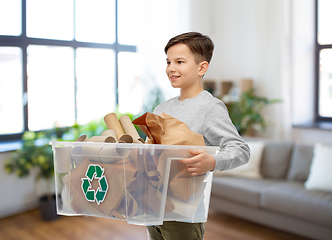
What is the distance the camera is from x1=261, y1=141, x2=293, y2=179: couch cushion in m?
2.82

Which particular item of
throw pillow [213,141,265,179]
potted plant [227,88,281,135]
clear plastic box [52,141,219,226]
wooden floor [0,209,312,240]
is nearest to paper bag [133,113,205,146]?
clear plastic box [52,141,219,226]

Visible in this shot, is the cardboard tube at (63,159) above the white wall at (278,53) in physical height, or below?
below

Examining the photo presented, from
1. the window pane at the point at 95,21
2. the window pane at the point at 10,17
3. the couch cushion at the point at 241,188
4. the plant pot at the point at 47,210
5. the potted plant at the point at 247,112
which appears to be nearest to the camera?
the couch cushion at the point at 241,188

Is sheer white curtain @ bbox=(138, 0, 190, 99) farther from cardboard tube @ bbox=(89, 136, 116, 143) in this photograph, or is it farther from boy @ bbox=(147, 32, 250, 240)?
cardboard tube @ bbox=(89, 136, 116, 143)

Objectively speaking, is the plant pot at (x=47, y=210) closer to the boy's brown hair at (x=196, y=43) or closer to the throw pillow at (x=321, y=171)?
the throw pillow at (x=321, y=171)

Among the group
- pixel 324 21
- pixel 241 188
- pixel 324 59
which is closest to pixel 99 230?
pixel 241 188

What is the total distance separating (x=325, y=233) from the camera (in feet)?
7.16

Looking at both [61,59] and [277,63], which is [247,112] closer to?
[277,63]

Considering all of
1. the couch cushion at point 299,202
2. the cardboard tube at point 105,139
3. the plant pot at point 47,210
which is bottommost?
the plant pot at point 47,210

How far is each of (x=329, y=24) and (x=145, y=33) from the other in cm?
225

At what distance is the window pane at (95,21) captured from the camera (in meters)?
3.52

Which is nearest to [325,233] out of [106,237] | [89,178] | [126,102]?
[106,237]

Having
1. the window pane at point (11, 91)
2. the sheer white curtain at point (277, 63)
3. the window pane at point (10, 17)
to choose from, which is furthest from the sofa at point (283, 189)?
the window pane at point (10, 17)

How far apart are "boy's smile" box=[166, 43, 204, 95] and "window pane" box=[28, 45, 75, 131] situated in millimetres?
2501
